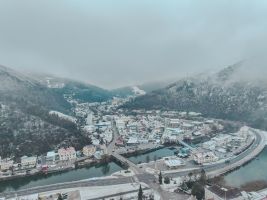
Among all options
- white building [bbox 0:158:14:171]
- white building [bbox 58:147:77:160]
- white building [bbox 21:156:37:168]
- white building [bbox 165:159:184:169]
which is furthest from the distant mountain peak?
white building [bbox 0:158:14:171]

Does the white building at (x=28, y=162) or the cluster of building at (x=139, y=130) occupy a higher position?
the cluster of building at (x=139, y=130)

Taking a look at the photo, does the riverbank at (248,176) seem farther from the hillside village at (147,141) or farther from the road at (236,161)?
the hillside village at (147,141)

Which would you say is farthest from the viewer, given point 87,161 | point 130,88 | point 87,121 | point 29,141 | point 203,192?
point 130,88

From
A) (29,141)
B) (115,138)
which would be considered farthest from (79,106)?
(29,141)

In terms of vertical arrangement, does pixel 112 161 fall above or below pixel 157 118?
below

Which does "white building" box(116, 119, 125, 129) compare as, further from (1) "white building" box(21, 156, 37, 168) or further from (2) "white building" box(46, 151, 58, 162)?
(1) "white building" box(21, 156, 37, 168)

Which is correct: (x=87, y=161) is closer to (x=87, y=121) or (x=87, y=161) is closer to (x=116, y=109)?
(x=87, y=121)

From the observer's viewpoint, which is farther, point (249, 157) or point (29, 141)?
point (29, 141)

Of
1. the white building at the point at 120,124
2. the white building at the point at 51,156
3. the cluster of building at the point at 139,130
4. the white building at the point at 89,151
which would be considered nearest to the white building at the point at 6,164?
the white building at the point at 51,156

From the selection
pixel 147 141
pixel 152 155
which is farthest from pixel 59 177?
pixel 147 141
